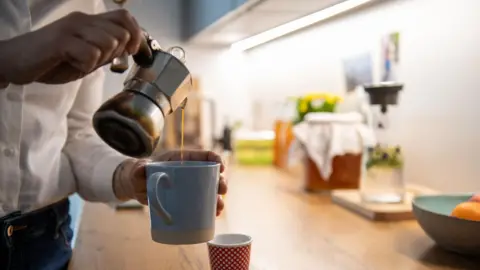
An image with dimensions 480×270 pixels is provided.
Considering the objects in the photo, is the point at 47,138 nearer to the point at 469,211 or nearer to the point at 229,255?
the point at 229,255

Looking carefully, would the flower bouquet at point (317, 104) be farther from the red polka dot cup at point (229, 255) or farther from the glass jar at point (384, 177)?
the red polka dot cup at point (229, 255)

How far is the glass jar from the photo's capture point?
4.29 ft

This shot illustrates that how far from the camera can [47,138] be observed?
944 mm

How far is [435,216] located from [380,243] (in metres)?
0.13

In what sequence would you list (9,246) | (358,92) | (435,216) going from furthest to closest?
(358,92) → (435,216) → (9,246)

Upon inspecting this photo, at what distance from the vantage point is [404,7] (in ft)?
5.07

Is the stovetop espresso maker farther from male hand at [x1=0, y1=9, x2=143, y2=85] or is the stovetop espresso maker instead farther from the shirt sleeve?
the shirt sleeve

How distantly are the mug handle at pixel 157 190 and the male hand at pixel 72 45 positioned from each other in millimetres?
158

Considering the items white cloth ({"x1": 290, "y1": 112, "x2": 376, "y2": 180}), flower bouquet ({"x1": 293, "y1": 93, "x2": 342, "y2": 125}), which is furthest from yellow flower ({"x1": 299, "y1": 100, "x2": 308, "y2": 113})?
white cloth ({"x1": 290, "y1": 112, "x2": 376, "y2": 180})

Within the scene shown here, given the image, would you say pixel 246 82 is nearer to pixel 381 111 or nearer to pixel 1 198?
pixel 381 111

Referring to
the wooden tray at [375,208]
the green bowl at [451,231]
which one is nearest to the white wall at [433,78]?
the wooden tray at [375,208]

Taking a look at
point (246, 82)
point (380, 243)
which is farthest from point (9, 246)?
point (246, 82)

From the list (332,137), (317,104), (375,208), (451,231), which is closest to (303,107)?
(317,104)

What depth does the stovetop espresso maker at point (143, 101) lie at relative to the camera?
64cm
